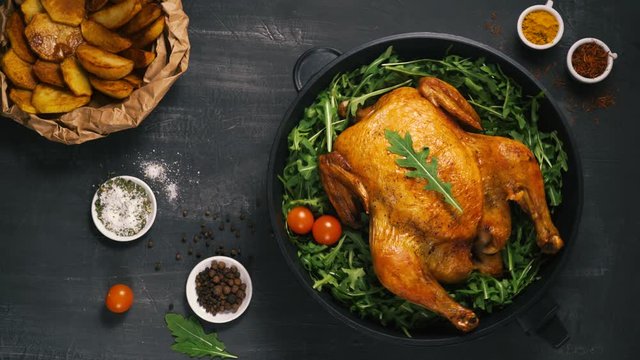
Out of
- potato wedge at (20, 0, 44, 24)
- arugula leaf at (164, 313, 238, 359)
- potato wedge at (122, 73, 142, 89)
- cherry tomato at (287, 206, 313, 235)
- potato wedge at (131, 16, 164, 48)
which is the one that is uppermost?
potato wedge at (131, 16, 164, 48)

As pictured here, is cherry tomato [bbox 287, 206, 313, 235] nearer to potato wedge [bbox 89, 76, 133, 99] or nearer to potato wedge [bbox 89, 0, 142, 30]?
potato wedge [bbox 89, 76, 133, 99]

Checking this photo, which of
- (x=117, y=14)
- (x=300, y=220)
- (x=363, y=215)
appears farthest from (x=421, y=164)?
(x=117, y=14)

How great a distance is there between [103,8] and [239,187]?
0.84m

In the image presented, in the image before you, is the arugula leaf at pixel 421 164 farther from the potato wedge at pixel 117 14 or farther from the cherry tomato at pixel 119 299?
the cherry tomato at pixel 119 299

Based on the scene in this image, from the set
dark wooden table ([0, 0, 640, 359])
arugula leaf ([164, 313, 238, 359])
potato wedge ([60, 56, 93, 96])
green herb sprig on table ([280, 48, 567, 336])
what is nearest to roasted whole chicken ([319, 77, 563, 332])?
green herb sprig on table ([280, 48, 567, 336])

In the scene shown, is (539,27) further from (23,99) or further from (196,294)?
(23,99)

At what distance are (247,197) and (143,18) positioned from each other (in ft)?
2.58

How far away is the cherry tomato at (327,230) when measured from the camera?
103 inches

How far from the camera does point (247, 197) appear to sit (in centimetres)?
292

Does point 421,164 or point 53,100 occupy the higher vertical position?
point 421,164

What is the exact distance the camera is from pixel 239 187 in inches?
115

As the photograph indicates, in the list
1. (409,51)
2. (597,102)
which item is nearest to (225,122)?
(409,51)

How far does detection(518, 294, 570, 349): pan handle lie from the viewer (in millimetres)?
2453

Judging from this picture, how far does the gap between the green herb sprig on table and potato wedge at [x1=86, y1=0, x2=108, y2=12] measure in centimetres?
84
